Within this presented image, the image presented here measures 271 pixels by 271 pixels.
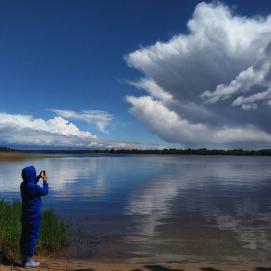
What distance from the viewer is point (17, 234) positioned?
1360cm

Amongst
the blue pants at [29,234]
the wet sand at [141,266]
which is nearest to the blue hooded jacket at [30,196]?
the blue pants at [29,234]

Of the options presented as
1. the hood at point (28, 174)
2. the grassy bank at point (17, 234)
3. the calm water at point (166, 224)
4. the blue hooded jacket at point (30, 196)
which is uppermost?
the hood at point (28, 174)

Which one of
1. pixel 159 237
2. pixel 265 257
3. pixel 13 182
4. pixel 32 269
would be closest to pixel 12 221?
pixel 32 269

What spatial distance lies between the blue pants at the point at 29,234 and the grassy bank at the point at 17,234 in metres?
0.96

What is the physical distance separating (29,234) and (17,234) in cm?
202

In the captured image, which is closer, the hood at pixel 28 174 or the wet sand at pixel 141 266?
the hood at pixel 28 174

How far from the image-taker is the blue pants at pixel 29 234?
11711 mm

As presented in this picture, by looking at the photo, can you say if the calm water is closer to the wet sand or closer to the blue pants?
Answer: the wet sand

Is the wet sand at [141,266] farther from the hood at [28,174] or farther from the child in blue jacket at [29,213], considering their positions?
the hood at [28,174]

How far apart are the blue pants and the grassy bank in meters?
0.96

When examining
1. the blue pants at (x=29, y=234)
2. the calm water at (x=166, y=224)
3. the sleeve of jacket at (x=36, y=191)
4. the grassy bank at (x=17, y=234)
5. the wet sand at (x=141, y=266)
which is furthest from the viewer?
the calm water at (x=166, y=224)

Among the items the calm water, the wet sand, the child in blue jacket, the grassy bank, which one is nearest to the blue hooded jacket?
the child in blue jacket

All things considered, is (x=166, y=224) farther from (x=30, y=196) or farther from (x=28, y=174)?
(x=28, y=174)

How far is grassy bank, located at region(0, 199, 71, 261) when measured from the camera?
13031 millimetres
